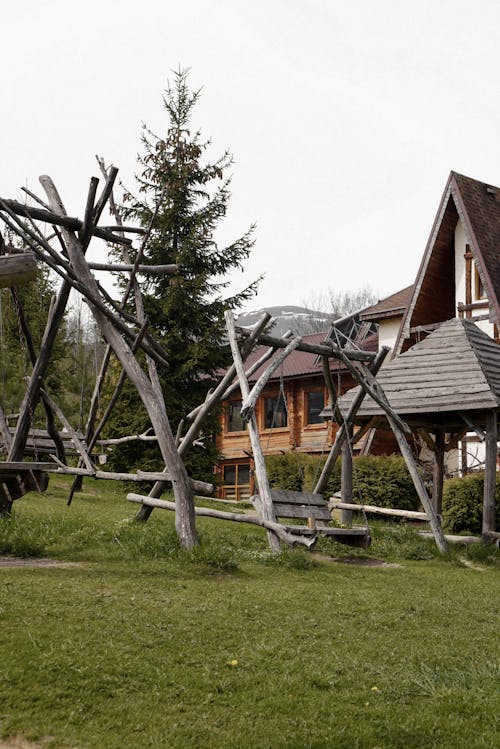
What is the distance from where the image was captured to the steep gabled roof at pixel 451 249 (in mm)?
26391

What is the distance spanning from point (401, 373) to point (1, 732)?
13.7m

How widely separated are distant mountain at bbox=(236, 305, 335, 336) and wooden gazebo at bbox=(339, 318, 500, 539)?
1165 inches

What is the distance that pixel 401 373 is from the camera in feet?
58.6

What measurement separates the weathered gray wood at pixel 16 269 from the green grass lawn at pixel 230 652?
2.42 metres

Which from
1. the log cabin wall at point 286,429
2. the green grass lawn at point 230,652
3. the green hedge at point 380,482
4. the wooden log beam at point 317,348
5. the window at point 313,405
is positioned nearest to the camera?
the green grass lawn at point 230,652

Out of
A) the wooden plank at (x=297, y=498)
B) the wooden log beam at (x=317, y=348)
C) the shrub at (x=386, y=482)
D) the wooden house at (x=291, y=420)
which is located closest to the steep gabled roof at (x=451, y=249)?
the shrub at (x=386, y=482)

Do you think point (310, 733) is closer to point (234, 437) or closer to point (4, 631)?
point (4, 631)

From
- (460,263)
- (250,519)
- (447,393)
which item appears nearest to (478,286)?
(460,263)

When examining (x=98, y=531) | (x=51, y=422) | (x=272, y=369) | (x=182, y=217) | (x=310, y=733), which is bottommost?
(x=310, y=733)

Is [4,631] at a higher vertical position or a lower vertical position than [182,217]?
lower

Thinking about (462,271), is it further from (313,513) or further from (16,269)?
(16,269)

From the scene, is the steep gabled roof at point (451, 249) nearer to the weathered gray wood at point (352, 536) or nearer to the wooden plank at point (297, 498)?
the wooden plank at point (297, 498)

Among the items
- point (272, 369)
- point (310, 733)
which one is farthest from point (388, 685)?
point (272, 369)

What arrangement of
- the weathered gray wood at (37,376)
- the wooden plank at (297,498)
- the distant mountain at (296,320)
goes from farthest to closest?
the distant mountain at (296,320)
the wooden plank at (297,498)
the weathered gray wood at (37,376)
